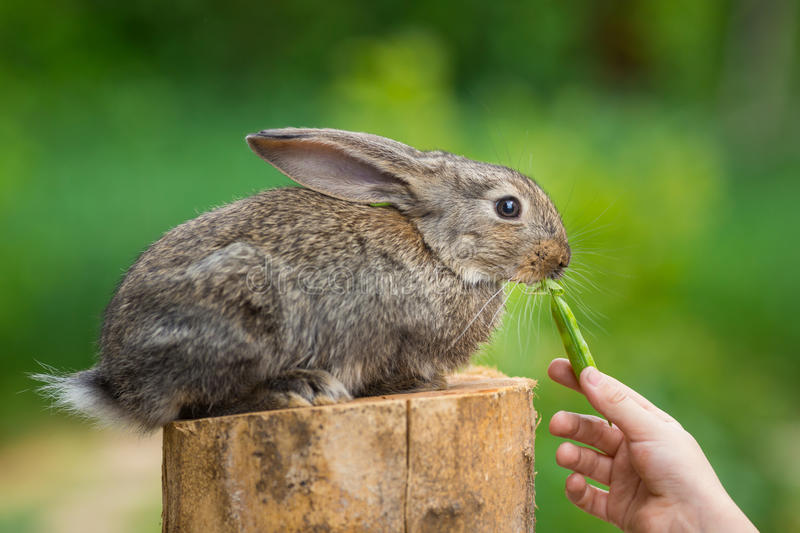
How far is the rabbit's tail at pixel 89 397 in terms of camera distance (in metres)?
2.68

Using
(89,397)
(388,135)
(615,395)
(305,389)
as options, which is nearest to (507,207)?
(615,395)

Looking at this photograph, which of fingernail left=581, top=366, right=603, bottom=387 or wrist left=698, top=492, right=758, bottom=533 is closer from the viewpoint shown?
wrist left=698, top=492, right=758, bottom=533

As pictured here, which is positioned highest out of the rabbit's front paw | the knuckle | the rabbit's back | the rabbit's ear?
the rabbit's ear

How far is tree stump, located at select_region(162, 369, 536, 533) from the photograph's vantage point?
232cm

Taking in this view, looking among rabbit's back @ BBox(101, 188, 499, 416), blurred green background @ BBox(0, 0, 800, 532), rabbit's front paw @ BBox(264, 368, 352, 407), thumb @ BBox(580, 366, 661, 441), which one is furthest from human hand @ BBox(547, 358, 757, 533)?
blurred green background @ BBox(0, 0, 800, 532)

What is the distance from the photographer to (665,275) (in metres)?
5.60

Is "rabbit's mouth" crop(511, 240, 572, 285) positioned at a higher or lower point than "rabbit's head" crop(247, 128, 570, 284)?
lower

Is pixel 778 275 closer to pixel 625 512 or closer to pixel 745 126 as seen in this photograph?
pixel 745 126

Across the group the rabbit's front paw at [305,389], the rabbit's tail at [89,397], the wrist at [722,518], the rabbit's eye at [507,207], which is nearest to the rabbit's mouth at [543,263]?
the rabbit's eye at [507,207]

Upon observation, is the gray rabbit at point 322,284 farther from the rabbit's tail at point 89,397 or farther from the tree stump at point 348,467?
the tree stump at point 348,467

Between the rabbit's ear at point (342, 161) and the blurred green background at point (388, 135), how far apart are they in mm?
1167

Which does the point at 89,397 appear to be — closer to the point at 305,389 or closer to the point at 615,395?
the point at 305,389

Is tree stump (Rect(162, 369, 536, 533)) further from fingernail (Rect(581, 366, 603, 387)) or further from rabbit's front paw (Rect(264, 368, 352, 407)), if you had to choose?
fingernail (Rect(581, 366, 603, 387))

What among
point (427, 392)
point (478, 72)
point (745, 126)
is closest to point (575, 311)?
point (427, 392)
